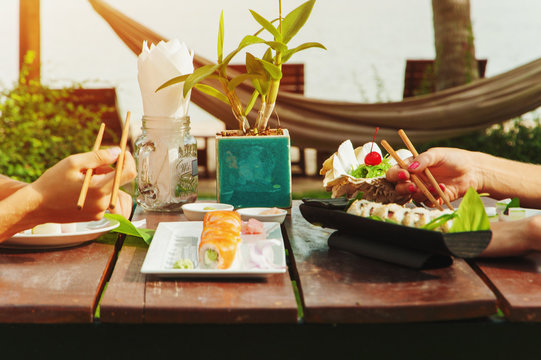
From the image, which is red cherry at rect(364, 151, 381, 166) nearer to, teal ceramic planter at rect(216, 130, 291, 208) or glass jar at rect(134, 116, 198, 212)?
teal ceramic planter at rect(216, 130, 291, 208)

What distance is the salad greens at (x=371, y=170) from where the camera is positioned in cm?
134

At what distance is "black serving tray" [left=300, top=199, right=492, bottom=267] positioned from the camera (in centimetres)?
86

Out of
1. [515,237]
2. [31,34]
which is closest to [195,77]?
[515,237]

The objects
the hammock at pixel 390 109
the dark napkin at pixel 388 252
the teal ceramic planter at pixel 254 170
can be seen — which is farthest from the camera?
the hammock at pixel 390 109

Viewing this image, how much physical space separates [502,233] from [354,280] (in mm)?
266

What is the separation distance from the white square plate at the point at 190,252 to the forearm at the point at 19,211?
19 cm

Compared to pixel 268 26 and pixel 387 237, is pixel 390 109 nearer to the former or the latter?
pixel 268 26

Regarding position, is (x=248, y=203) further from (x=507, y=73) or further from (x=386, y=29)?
(x=386, y=29)

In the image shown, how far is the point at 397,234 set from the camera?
916 mm

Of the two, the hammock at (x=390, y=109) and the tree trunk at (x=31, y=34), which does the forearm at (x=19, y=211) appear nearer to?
the hammock at (x=390, y=109)

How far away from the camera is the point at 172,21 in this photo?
676cm

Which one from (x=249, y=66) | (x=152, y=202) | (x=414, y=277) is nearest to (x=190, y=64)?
(x=249, y=66)

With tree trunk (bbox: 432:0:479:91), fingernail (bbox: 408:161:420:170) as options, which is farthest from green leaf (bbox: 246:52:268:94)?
tree trunk (bbox: 432:0:479:91)

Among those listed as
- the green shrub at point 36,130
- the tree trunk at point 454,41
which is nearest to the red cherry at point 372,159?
the green shrub at point 36,130
